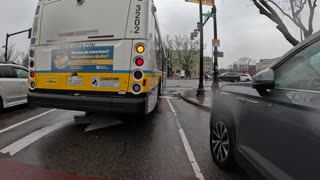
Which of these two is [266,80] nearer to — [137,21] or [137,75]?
[137,75]

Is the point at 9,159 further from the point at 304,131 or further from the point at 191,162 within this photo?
the point at 304,131

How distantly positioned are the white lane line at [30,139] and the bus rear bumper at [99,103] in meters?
0.67

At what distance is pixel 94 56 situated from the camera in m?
5.57

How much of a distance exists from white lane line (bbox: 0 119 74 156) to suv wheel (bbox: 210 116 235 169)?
319 cm

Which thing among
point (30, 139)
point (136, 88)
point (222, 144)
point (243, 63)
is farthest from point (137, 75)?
point (243, 63)

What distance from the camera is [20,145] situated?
16.7ft

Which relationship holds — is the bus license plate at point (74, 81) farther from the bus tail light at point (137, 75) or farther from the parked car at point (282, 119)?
the parked car at point (282, 119)

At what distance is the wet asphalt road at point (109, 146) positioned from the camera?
13.3ft

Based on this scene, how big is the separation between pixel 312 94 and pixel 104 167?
9.68ft

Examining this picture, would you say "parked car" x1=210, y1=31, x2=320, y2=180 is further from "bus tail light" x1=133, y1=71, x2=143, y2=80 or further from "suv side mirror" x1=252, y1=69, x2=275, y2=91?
"bus tail light" x1=133, y1=71, x2=143, y2=80

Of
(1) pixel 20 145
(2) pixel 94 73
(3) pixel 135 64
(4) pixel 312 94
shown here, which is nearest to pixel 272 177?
(4) pixel 312 94

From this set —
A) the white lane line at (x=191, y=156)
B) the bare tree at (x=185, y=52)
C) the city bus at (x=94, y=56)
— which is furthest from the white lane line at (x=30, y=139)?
the bare tree at (x=185, y=52)

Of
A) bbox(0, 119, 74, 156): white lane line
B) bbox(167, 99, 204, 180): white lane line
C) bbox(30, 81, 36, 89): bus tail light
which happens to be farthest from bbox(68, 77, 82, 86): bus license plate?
bbox(167, 99, 204, 180): white lane line

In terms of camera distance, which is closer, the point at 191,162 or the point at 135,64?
the point at 191,162
